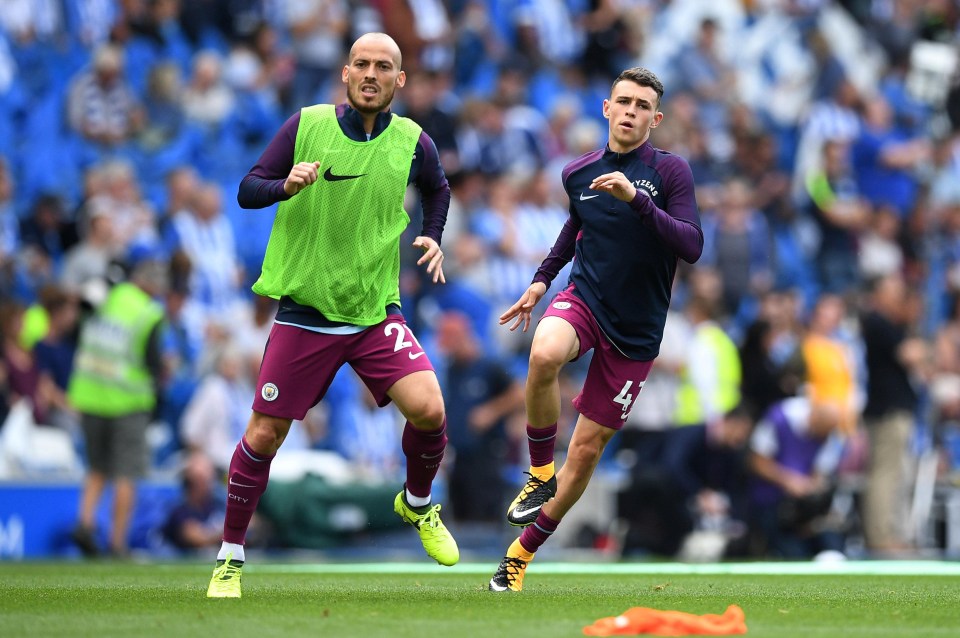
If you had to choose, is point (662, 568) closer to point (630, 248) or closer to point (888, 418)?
point (630, 248)

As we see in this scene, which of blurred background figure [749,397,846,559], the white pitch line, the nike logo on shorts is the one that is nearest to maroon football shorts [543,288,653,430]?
the nike logo on shorts

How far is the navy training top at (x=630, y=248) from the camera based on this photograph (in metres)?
8.66

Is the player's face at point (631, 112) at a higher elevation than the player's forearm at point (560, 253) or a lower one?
higher

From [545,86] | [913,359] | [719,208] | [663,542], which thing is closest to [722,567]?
[663,542]

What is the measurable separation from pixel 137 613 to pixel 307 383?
4.93 ft

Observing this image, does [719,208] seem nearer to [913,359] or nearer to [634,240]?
[913,359]

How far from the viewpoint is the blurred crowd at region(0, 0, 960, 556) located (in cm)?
1570

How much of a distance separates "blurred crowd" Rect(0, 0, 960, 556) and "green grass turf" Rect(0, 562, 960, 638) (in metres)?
4.60

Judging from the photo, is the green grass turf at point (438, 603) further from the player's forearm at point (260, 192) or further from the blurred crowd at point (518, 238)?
the blurred crowd at point (518, 238)

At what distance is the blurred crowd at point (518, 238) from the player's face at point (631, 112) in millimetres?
7055

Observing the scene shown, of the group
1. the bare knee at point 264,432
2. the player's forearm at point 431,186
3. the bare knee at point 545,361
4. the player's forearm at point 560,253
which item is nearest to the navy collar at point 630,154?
the player's forearm at point 560,253

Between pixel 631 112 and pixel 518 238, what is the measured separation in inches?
399

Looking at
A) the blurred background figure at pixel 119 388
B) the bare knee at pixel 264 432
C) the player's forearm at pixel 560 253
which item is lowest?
the blurred background figure at pixel 119 388

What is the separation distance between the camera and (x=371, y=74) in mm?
8242
